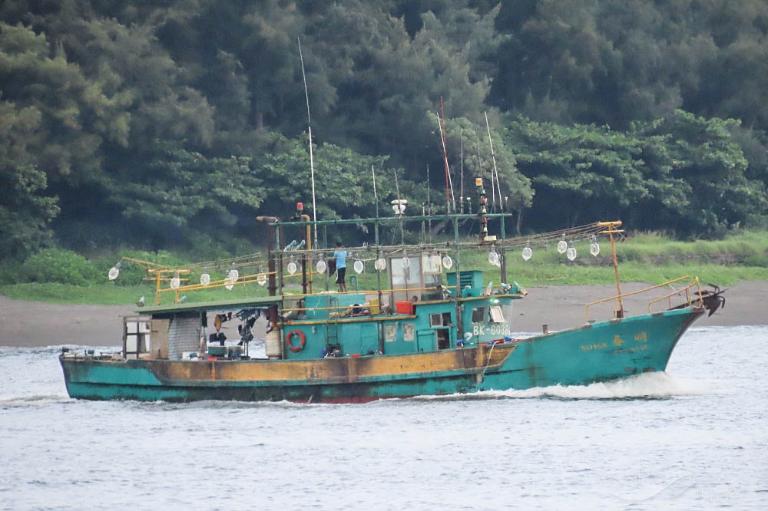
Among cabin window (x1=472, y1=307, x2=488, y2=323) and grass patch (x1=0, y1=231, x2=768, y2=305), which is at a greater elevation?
grass patch (x1=0, y1=231, x2=768, y2=305)

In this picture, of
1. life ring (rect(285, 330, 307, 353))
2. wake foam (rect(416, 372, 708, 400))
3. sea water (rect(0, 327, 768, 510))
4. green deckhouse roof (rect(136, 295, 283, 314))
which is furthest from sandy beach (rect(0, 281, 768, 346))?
wake foam (rect(416, 372, 708, 400))

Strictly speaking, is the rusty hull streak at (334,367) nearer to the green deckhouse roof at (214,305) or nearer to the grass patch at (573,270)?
the green deckhouse roof at (214,305)

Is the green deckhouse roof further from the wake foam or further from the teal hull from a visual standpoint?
the wake foam

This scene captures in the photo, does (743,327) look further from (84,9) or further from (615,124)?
(84,9)

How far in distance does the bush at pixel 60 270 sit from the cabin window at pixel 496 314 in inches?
994

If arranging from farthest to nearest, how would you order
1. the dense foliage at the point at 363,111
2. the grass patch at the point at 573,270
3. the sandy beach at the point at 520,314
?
the dense foliage at the point at 363,111
the grass patch at the point at 573,270
the sandy beach at the point at 520,314

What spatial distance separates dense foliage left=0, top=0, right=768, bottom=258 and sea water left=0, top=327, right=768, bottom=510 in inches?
998

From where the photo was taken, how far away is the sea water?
1145 inches

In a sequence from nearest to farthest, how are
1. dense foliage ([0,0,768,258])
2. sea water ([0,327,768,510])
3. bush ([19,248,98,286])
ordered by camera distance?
sea water ([0,327,768,510]) < bush ([19,248,98,286]) < dense foliage ([0,0,768,258])

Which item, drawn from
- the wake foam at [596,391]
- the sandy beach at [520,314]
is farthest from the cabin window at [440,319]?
the sandy beach at [520,314]

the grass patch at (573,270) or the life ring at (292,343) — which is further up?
the grass patch at (573,270)

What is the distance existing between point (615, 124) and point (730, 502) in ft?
186

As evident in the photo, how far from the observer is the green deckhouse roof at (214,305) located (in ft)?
129

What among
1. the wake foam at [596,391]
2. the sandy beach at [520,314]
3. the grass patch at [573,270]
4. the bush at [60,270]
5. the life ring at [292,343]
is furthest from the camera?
the bush at [60,270]
